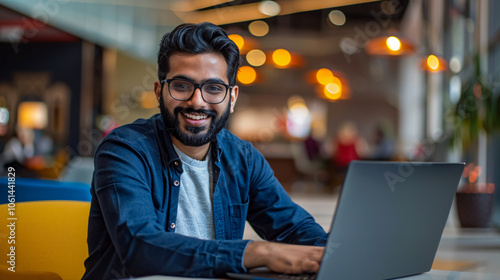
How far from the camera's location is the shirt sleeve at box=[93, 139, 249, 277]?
3.76 feet

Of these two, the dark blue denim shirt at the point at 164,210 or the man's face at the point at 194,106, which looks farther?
the man's face at the point at 194,106

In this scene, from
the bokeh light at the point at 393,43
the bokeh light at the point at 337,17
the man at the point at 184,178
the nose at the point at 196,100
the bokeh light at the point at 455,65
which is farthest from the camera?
the bokeh light at the point at 337,17

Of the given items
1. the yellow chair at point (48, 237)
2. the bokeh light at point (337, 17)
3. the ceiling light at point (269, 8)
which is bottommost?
the yellow chair at point (48, 237)

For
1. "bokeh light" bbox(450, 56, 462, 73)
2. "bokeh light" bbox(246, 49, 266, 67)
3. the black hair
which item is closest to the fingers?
the black hair

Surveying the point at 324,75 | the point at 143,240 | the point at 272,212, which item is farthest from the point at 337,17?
the point at 143,240

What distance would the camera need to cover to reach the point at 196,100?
1.56 m

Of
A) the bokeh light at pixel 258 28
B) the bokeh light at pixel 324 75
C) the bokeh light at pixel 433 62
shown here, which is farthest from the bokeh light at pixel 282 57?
the bokeh light at pixel 258 28

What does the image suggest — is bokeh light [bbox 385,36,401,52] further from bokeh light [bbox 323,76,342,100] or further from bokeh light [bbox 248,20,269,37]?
bokeh light [bbox 248,20,269,37]

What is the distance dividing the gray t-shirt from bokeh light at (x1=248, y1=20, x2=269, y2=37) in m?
14.5

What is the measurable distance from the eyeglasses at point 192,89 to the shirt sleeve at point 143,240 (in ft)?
0.91

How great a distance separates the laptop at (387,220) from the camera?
97 cm

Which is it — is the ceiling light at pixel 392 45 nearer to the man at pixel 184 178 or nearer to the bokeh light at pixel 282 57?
the bokeh light at pixel 282 57

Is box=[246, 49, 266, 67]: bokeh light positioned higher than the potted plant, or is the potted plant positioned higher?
box=[246, 49, 266, 67]: bokeh light

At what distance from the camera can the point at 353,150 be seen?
38.6 feet
